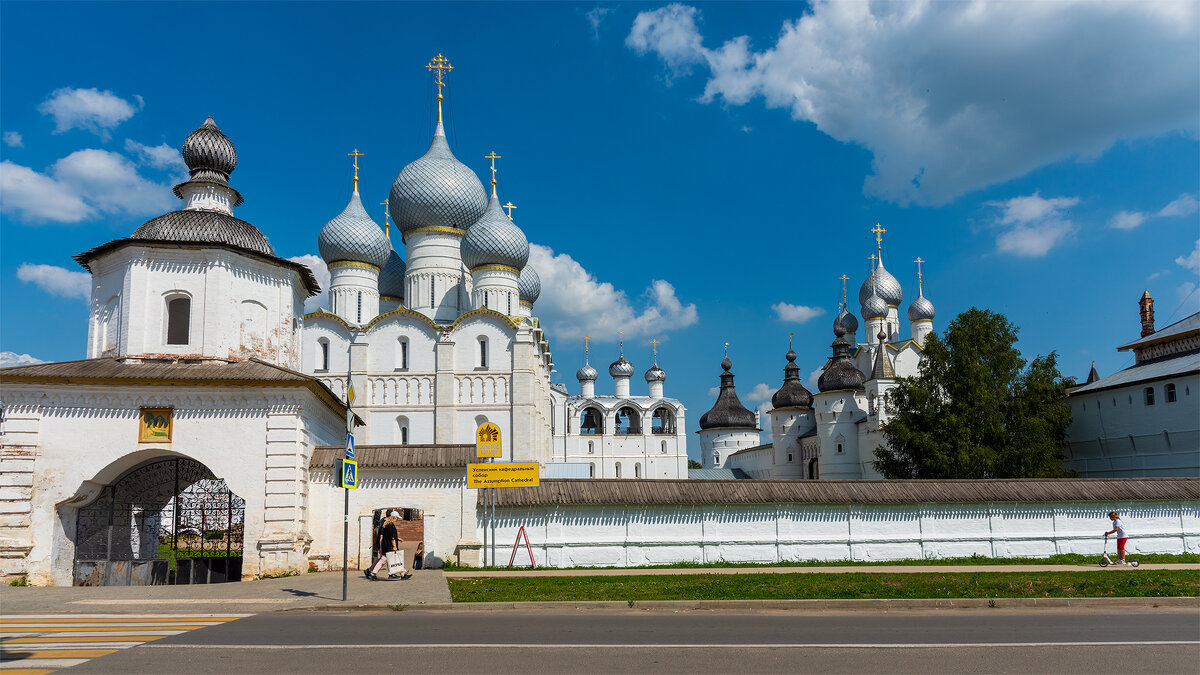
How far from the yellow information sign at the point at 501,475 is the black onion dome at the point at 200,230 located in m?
7.14

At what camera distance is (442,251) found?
42000mm

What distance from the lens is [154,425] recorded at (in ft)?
55.8

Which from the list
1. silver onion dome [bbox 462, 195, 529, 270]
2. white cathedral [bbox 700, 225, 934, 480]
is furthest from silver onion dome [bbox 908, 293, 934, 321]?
silver onion dome [bbox 462, 195, 529, 270]

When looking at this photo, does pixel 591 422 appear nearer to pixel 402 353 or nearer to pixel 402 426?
pixel 402 353

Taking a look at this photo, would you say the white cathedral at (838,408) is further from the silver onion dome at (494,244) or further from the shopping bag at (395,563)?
the shopping bag at (395,563)

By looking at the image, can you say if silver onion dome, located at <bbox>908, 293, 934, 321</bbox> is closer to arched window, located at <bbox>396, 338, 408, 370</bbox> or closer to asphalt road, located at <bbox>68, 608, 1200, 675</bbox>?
arched window, located at <bbox>396, 338, 408, 370</bbox>

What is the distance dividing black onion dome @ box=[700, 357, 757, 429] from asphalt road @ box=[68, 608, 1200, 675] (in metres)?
57.9

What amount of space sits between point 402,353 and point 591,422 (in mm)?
32843

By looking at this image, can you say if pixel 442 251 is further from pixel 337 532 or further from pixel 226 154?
pixel 337 532

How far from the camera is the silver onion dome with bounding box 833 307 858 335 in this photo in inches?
2504

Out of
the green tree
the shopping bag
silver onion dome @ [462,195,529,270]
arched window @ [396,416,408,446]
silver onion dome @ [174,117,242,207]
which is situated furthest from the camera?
silver onion dome @ [462,195,529,270]

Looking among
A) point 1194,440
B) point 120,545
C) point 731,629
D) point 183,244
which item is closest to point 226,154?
point 183,244

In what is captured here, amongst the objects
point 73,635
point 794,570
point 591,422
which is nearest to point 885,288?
point 591,422

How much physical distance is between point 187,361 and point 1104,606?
17.3 m
